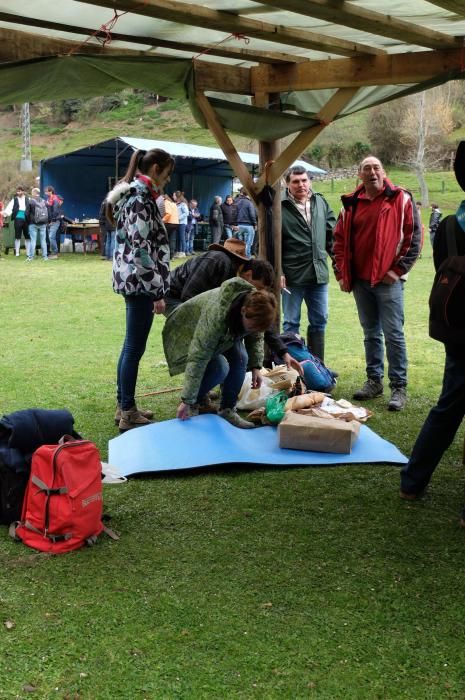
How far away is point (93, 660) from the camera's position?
2.63 metres

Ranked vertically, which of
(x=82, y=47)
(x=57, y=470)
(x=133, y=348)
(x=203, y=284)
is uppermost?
(x=82, y=47)

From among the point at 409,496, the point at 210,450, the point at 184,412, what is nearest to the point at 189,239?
the point at 184,412

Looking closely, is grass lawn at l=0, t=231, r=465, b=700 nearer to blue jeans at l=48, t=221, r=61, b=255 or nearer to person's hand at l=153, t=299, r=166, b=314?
person's hand at l=153, t=299, r=166, b=314

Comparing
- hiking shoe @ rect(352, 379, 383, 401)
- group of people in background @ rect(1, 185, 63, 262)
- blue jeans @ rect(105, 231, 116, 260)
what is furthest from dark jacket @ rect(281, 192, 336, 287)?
group of people in background @ rect(1, 185, 63, 262)

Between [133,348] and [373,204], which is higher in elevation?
[373,204]

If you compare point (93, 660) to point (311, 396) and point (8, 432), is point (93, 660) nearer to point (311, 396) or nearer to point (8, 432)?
point (8, 432)

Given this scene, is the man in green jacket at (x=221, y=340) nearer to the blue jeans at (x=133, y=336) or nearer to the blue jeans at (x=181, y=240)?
the blue jeans at (x=133, y=336)

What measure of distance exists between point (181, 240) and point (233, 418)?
630 inches

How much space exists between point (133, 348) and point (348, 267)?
198 cm

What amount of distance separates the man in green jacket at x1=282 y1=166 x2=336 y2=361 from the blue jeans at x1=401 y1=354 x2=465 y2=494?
103 inches

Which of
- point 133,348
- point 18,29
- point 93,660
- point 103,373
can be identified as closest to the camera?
point 93,660

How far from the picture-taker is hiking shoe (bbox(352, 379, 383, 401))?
614 cm

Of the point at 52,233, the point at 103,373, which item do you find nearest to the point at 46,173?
the point at 52,233

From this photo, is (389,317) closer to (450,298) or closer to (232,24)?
(450,298)
